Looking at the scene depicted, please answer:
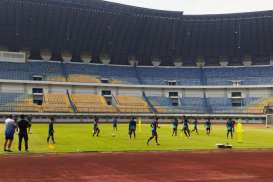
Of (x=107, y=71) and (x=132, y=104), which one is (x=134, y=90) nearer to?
(x=132, y=104)

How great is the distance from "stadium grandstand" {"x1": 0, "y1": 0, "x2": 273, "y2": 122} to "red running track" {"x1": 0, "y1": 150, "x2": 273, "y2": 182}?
50897mm

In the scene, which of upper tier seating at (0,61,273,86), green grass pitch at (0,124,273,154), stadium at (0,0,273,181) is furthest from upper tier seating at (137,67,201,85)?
green grass pitch at (0,124,273,154)

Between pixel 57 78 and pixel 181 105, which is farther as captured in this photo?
pixel 181 105


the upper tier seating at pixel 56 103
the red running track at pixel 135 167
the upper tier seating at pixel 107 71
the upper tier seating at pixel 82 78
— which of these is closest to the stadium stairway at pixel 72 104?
the upper tier seating at pixel 56 103

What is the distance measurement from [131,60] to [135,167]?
7467 centimetres

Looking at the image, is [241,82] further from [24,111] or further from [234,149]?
[234,149]

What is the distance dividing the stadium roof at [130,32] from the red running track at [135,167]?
59.6m

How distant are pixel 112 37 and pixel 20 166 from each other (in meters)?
69.6

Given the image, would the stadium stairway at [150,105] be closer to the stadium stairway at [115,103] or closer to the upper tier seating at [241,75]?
the stadium stairway at [115,103]

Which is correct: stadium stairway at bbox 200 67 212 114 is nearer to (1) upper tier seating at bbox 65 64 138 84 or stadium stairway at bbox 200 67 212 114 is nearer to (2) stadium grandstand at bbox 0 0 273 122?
(2) stadium grandstand at bbox 0 0 273 122

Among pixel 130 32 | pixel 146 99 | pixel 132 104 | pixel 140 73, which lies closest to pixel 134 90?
pixel 146 99

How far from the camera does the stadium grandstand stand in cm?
7775

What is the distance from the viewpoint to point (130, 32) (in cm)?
8750

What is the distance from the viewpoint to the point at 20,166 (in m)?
18.6
